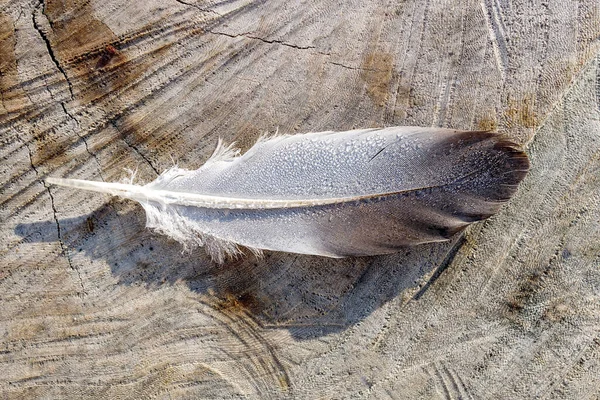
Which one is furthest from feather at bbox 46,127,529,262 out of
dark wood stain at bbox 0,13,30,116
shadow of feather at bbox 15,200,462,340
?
dark wood stain at bbox 0,13,30,116

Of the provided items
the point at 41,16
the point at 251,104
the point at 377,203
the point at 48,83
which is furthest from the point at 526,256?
the point at 41,16

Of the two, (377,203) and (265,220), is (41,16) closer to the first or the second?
(265,220)

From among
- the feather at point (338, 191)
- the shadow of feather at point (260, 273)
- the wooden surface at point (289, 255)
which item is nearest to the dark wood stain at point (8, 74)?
the wooden surface at point (289, 255)

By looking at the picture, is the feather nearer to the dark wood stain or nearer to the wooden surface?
the wooden surface

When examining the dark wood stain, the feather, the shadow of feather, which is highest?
the dark wood stain

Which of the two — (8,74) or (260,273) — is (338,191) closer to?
(260,273)

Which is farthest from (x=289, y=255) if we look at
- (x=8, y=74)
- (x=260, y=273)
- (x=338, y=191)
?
(x=8, y=74)
